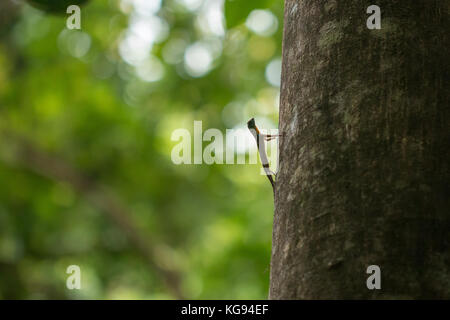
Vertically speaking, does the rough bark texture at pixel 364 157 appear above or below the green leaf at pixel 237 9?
below

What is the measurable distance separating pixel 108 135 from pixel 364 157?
6.35 metres

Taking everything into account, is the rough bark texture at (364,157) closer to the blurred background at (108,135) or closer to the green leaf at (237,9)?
the green leaf at (237,9)

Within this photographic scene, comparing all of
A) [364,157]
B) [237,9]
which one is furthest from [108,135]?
[364,157]

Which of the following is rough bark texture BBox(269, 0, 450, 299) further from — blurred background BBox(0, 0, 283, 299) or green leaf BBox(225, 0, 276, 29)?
blurred background BBox(0, 0, 283, 299)

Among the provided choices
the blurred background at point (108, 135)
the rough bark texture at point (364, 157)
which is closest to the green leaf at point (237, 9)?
the rough bark texture at point (364, 157)

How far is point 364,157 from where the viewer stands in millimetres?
1228

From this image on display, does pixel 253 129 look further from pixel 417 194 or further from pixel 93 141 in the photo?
pixel 93 141

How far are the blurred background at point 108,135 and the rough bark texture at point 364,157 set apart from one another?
15.9ft

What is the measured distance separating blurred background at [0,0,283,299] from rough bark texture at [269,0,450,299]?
4857 millimetres

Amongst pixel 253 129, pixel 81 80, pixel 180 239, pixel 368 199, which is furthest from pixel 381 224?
pixel 180 239

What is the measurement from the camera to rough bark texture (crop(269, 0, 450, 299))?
114 centimetres

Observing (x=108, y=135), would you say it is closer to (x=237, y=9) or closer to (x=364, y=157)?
(x=237, y=9)

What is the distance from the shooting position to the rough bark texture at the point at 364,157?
1.14m

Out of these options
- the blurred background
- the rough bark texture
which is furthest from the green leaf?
the blurred background
